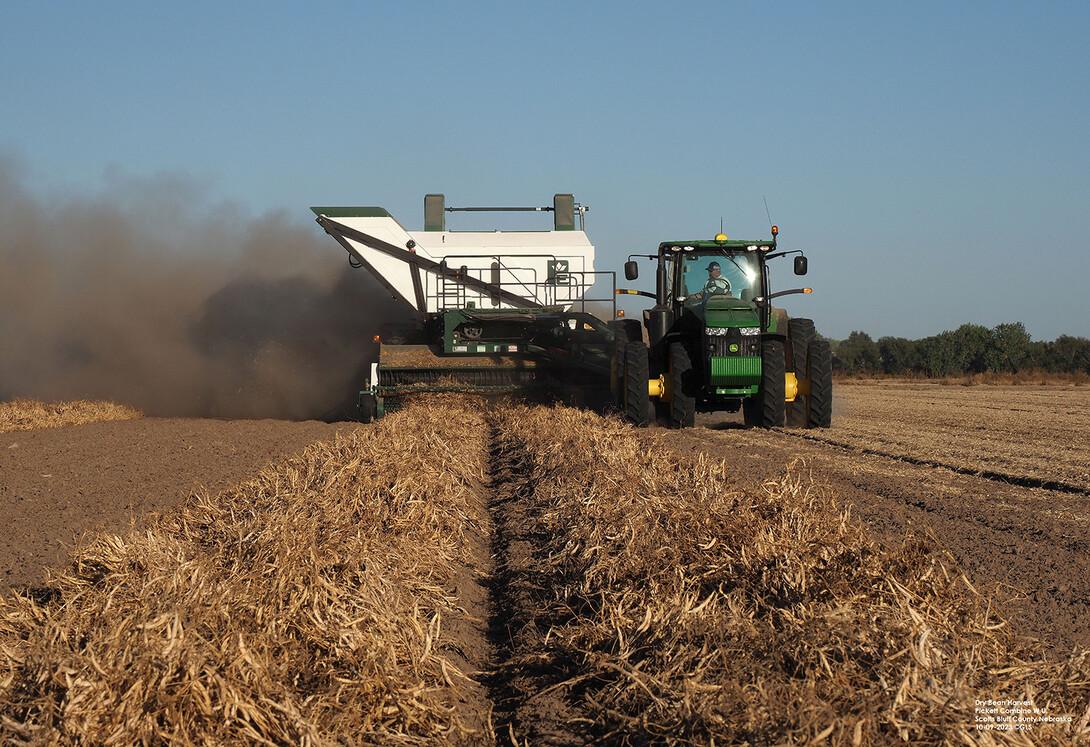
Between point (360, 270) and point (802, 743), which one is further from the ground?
point (360, 270)

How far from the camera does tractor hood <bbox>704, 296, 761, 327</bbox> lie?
41.1 feet

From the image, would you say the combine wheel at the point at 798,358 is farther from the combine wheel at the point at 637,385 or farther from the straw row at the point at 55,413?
the straw row at the point at 55,413

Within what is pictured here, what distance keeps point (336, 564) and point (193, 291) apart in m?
16.1

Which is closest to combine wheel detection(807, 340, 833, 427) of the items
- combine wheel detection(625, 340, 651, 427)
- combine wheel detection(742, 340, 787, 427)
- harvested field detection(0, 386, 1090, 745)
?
combine wheel detection(742, 340, 787, 427)

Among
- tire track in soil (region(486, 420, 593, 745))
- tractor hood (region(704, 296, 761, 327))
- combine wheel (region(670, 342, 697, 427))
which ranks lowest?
tire track in soil (region(486, 420, 593, 745))

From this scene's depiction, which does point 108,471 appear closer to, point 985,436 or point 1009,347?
point 985,436

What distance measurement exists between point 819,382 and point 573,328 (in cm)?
486

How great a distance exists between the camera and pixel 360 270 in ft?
61.7

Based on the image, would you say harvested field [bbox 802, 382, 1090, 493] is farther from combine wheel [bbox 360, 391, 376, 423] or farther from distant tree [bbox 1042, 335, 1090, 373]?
distant tree [bbox 1042, 335, 1090, 373]

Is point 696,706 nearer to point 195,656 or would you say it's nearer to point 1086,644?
point 195,656

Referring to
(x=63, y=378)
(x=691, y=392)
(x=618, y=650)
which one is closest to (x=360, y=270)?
(x=63, y=378)

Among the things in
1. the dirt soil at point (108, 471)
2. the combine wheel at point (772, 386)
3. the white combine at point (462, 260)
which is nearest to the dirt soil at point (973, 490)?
the combine wheel at point (772, 386)

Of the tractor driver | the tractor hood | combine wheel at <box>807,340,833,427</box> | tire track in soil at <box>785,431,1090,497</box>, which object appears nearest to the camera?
tire track in soil at <box>785,431,1090,497</box>

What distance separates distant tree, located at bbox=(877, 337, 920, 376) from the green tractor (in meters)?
36.0
